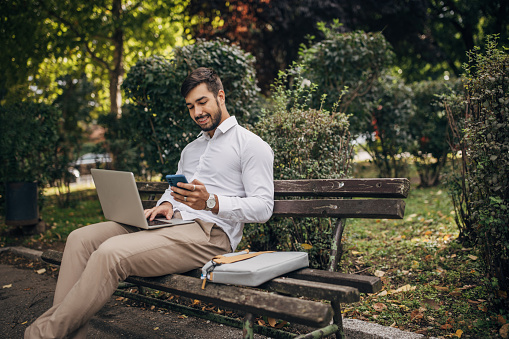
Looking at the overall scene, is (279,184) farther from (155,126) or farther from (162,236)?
(155,126)

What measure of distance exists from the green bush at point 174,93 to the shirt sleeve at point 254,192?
9.59 feet

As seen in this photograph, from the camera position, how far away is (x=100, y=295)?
95.4 inches

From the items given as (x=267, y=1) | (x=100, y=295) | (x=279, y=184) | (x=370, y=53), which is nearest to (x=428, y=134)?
(x=370, y=53)

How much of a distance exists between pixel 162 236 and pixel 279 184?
1062mm

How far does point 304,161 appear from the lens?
416cm

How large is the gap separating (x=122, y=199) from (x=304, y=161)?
1.90m

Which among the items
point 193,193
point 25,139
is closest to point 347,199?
point 193,193

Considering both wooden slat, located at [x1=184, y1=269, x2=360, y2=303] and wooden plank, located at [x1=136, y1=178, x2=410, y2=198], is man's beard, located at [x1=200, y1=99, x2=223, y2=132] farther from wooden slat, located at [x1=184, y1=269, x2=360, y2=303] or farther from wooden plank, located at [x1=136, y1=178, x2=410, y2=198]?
wooden slat, located at [x1=184, y1=269, x2=360, y2=303]

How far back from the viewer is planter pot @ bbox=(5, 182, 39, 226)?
6945 millimetres

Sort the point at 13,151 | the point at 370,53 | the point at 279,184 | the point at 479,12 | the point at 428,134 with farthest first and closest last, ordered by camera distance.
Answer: the point at 479,12, the point at 428,134, the point at 13,151, the point at 370,53, the point at 279,184

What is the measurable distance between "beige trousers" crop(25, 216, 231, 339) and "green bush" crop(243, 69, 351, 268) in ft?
4.38

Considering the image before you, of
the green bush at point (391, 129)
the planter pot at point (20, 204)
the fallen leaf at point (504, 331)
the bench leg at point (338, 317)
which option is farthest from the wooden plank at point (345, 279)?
the green bush at point (391, 129)

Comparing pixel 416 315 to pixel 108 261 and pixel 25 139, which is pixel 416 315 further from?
pixel 25 139

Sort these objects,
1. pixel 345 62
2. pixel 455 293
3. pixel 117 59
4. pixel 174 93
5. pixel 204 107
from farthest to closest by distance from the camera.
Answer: pixel 117 59 → pixel 345 62 → pixel 174 93 → pixel 455 293 → pixel 204 107
